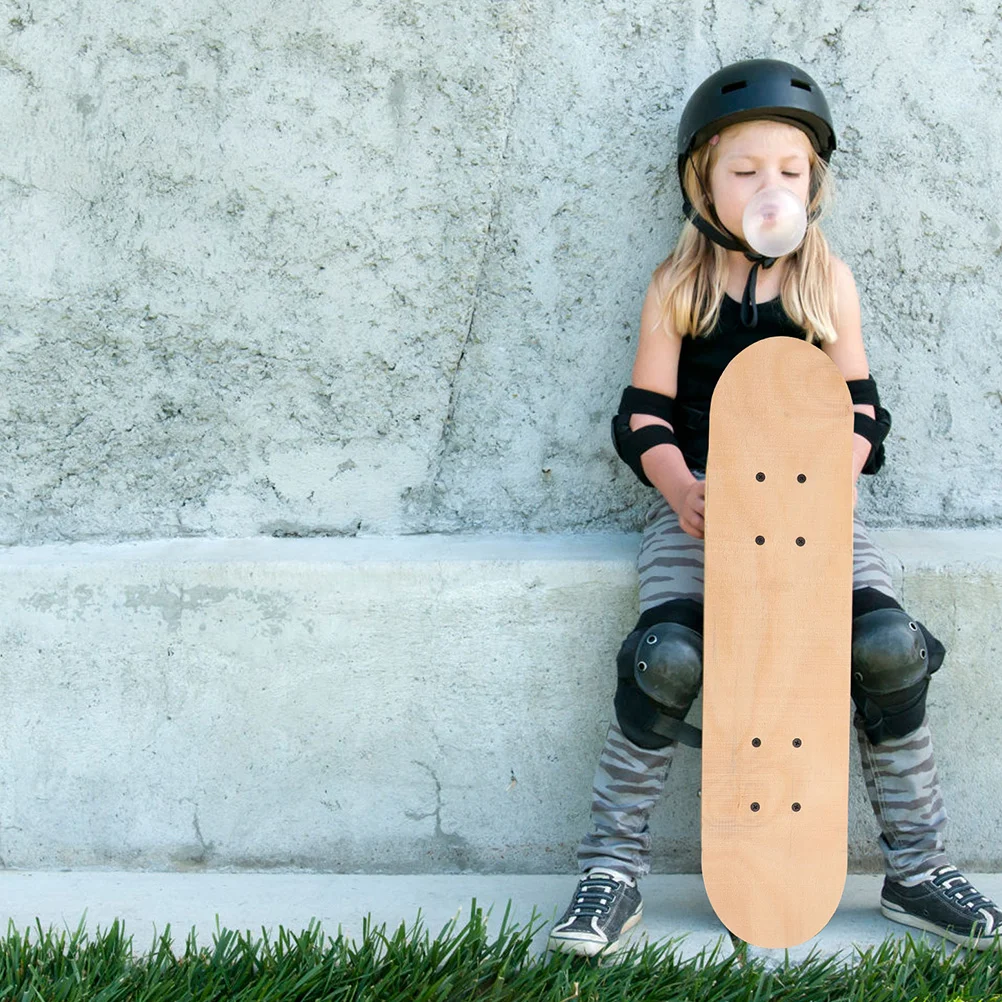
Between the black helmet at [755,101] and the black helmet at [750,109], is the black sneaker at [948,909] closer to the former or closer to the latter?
the black helmet at [750,109]

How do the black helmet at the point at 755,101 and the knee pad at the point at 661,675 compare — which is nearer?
the knee pad at the point at 661,675

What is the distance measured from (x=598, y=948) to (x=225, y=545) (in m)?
1.00

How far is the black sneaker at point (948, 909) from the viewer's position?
71.6 inches

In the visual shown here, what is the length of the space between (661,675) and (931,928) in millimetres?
622

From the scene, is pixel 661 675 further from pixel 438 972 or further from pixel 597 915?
pixel 438 972

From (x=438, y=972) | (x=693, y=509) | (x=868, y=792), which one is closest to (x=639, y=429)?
(x=693, y=509)

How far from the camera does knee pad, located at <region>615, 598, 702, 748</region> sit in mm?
1770

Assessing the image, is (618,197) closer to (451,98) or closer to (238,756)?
(451,98)

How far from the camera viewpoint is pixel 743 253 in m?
2.07

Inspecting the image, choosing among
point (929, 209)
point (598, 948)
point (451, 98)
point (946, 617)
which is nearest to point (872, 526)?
point (946, 617)

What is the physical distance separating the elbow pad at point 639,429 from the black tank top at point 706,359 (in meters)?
0.06

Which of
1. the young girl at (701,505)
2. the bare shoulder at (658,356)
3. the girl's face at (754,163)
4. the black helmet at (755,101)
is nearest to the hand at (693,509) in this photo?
the young girl at (701,505)

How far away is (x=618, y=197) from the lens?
2240mm

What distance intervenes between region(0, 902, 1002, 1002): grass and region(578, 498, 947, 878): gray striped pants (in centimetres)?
17
